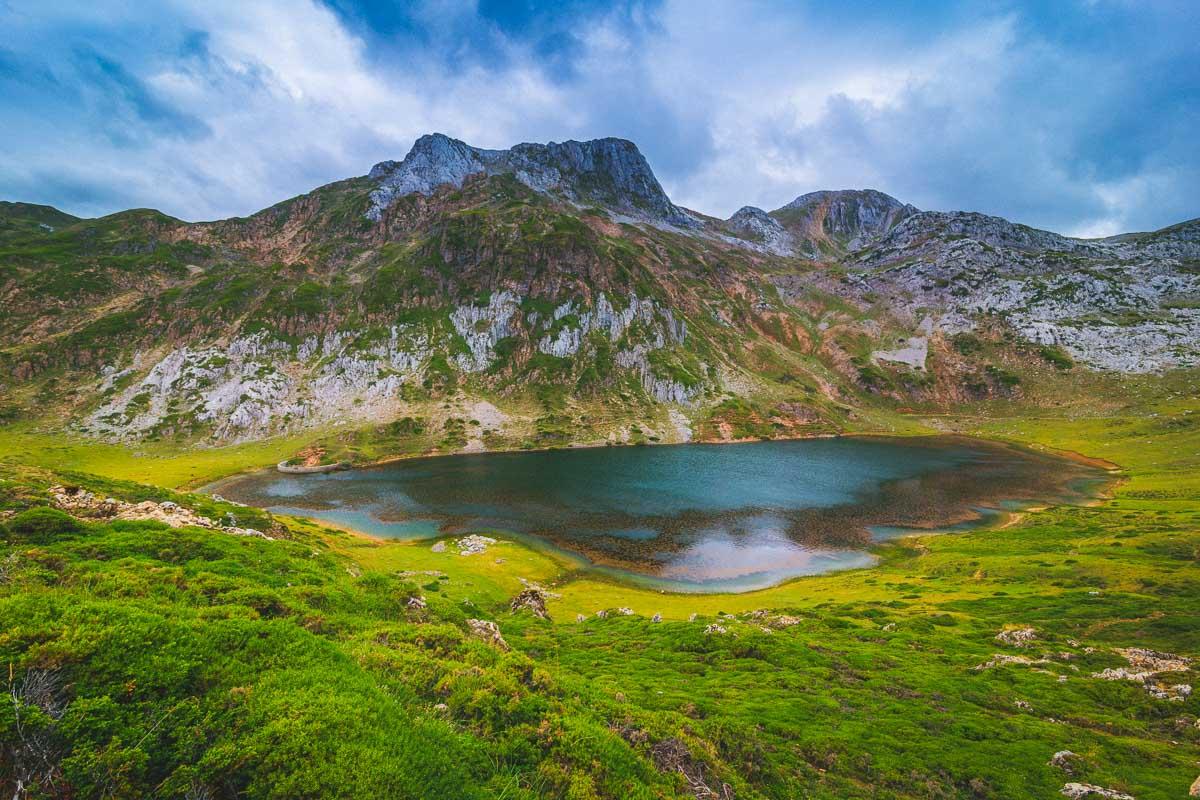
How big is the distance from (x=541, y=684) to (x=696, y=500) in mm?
68766

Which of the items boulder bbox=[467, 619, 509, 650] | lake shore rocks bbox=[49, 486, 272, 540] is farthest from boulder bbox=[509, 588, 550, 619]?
lake shore rocks bbox=[49, 486, 272, 540]

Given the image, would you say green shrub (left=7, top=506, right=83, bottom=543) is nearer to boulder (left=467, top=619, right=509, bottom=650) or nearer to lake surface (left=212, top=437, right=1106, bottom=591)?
boulder (left=467, top=619, right=509, bottom=650)

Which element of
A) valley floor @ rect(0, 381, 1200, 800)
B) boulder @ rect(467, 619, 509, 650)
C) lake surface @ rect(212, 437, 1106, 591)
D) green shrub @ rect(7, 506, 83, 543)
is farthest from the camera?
lake surface @ rect(212, 437, 1106, 591)

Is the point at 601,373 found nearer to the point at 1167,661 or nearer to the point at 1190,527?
the point at 1190,527

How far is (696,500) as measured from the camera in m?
78.0

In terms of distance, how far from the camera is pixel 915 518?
68.3 meters

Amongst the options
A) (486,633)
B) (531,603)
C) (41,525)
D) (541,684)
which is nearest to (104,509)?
(41,525)

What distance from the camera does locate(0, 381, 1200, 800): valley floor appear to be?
6.61 metres

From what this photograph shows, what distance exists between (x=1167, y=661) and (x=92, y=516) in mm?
52662

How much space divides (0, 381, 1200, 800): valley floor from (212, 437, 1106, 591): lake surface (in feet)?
55.5

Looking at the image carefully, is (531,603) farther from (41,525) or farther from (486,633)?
(41,525)

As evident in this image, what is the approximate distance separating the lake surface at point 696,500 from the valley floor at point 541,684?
16.9m

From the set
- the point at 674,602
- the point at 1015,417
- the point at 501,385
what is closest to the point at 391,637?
the point at 674,602

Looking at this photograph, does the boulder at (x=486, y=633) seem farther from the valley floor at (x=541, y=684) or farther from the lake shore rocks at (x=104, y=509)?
the lake shore rocks at (x=104, y=509)
